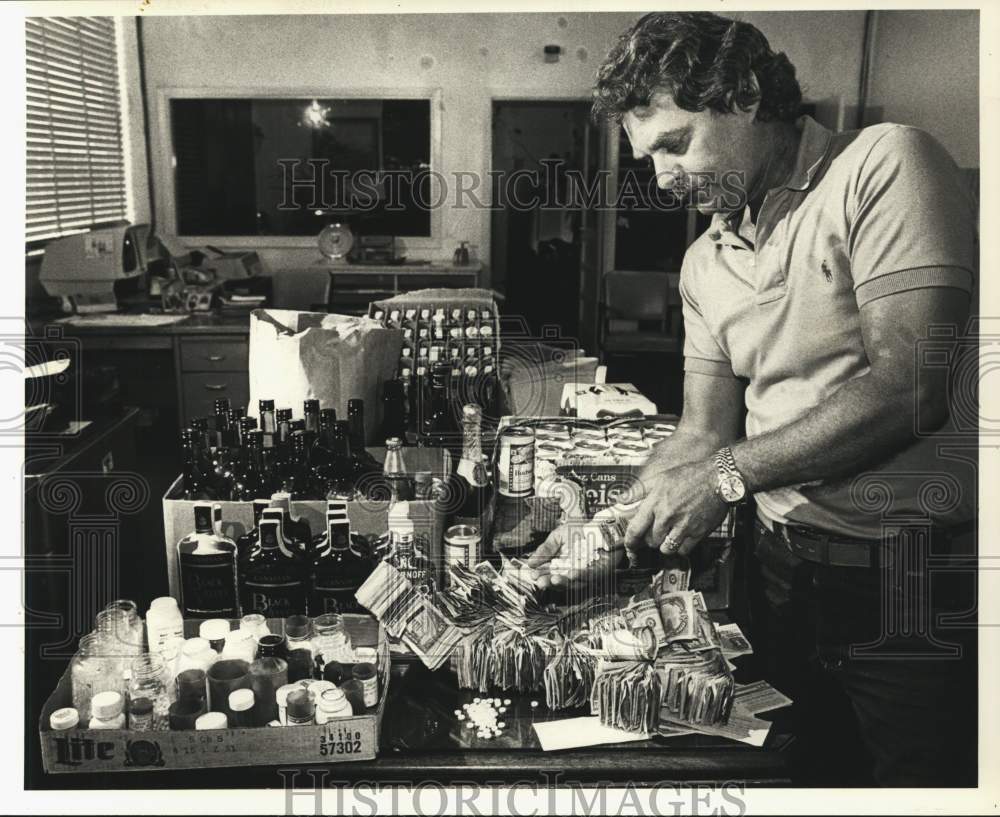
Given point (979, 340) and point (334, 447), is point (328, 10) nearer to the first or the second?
point (334, 447)

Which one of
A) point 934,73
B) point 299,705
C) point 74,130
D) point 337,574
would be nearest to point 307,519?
point 337,574

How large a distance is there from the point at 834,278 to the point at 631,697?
0.80 meters

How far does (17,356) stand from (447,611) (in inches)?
37.8

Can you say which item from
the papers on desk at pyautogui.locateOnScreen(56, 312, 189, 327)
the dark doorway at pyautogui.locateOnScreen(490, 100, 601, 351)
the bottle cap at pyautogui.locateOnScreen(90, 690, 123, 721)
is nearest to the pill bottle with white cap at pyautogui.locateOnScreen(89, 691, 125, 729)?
the bottle cap at pyautogui.locateOnScreen(90, 690, 123, 721)

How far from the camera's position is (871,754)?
4.17 feet

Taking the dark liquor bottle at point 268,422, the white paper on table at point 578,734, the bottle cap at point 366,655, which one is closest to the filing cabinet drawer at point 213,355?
the dark liquor bottle at point 268,422

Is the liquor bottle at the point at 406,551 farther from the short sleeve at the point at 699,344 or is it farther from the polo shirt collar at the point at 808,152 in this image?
the polo shirt collar at the point at 808,152

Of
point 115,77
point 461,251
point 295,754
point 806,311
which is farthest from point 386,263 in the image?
point 295,754

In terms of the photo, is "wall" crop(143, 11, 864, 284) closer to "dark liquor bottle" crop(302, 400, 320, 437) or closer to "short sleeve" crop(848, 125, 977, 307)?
"dark liquor bottle" crop(302, 400, 320, 437)

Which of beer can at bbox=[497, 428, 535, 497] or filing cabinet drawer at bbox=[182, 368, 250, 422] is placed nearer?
beer can at bbox=[497, 428, 535, 497]

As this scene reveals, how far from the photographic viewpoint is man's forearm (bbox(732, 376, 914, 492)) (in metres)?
1.43

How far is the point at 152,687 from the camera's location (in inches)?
49.1

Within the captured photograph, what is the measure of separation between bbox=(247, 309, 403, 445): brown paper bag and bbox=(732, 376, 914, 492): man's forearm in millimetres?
1033

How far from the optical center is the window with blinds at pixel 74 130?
262 centimetres
